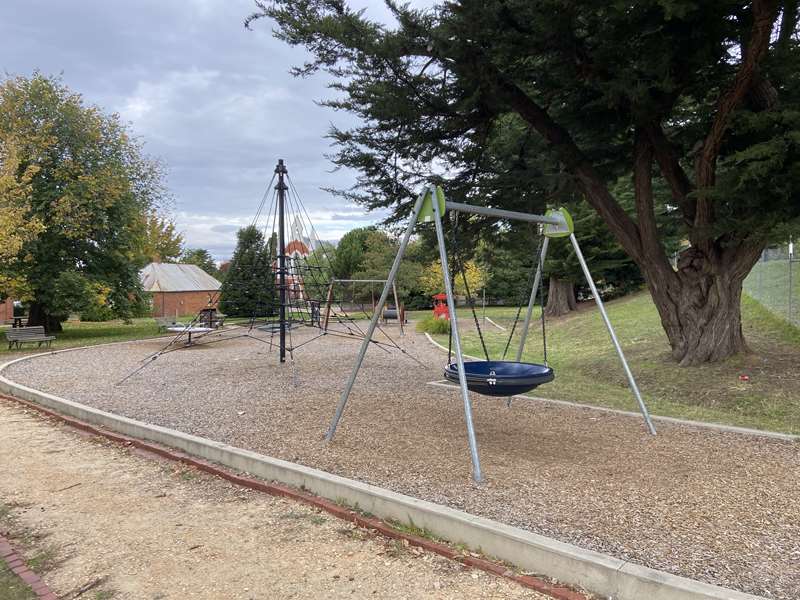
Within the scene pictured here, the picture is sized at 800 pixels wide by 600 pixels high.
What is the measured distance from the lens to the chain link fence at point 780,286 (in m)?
12.2

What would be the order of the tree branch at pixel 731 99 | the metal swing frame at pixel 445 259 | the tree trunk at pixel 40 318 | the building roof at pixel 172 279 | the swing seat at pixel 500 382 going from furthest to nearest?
1. the building roof at pixel 172 279
2. the tree trunk at pixel 40 318
3. the tree branch at pixel 731 99
4. the swing seat at pixel 500 382
5. the metal swing frame at pixel 445 259

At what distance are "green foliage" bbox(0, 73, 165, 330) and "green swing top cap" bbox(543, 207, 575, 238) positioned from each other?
15.2 metres

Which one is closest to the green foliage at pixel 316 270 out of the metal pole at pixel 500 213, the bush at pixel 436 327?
the bush at pixel 436 327

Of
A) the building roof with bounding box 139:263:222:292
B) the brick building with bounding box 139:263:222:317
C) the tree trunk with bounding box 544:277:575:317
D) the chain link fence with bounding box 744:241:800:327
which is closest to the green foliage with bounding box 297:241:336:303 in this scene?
the chain link fence with bounding box 744:241:800:327

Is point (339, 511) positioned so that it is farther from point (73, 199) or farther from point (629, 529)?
point (73, 199)

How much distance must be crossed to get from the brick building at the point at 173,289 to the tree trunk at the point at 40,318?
66.3 ft

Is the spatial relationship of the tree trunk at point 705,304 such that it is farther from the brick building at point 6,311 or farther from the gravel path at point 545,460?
the brick building at point 6,311

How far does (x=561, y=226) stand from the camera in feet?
21.0

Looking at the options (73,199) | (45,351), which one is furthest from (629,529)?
(73,199)

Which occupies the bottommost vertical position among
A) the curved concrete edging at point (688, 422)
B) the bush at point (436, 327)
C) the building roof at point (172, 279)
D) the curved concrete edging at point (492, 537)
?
the curved concrete edging at point (688, 422)

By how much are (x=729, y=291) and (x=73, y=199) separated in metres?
17.6

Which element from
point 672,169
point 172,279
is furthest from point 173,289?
point 672,169

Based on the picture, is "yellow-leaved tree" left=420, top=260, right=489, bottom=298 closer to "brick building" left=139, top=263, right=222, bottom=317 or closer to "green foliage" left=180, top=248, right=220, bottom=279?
"brick building" left=139, top=263, right=222, bottom=317

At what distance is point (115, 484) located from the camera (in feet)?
16.2
